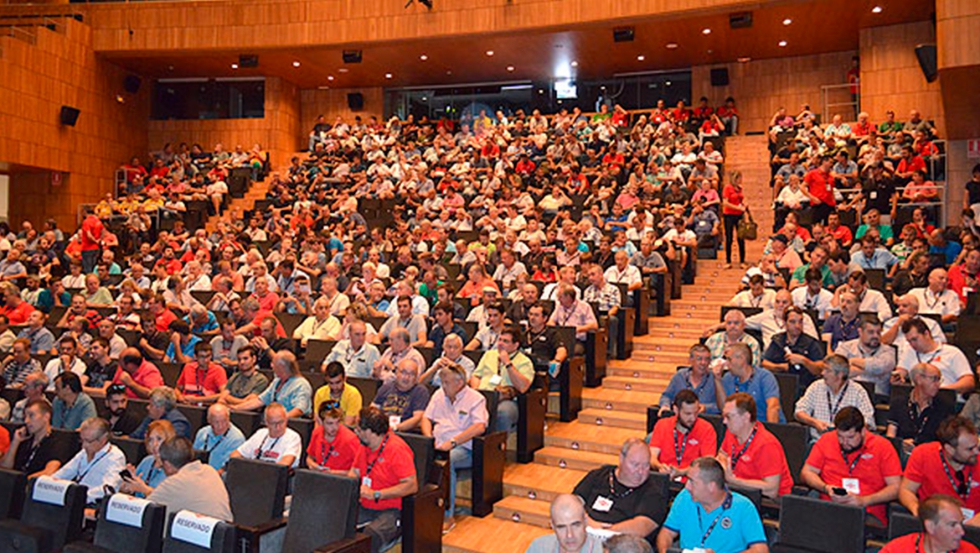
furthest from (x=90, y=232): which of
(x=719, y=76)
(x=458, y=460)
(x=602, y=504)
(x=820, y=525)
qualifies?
(x=719, y=76)

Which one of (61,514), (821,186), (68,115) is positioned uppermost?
(68,115)

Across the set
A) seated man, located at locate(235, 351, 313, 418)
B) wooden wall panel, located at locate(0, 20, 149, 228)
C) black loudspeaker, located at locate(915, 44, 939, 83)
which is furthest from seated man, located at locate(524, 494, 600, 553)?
wooden wall panel, located at locate(0, 20, 149, 228)

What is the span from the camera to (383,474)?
4.37m

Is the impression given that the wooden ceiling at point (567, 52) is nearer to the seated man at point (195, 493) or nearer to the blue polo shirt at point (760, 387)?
the blue polo shirt at point (760, 387)

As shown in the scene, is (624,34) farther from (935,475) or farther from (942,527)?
(942,527)

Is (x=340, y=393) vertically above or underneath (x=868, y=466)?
above

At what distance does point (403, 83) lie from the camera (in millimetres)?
18594

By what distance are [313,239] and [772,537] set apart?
7.89 m

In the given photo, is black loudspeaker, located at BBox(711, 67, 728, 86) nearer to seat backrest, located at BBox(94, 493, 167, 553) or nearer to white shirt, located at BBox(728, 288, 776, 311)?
white shirt, located at BBox(728, 288, 776, 311)

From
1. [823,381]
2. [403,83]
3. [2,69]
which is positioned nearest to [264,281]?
[823,381]

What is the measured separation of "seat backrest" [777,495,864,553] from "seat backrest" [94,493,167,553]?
8.40 ft

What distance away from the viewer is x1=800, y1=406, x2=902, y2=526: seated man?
3.95 meters

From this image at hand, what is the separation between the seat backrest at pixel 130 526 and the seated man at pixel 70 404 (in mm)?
2405

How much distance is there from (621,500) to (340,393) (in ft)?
7.39
